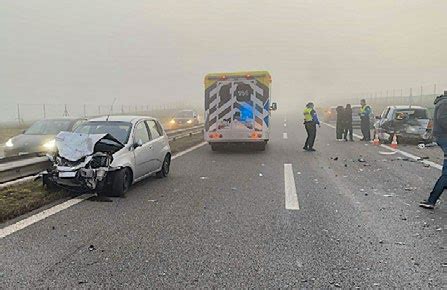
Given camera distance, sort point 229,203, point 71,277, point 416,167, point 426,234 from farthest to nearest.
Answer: point 416,167, point 229,203, point 426,234, point 71,277

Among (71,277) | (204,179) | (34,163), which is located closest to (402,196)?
(204,179)

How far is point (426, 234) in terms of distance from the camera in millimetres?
5098

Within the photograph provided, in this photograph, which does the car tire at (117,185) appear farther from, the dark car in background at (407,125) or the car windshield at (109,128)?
the dark car in background at (407,125)

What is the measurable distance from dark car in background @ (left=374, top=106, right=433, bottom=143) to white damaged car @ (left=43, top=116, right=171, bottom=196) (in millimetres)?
12431

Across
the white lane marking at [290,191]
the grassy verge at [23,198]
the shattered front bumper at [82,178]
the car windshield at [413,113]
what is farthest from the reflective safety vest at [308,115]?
the grassy verge at [23,198]

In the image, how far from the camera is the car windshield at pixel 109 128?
8047 mm

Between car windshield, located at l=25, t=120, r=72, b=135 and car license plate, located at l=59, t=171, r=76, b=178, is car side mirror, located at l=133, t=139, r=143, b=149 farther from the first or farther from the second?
car windshield, located at l=25, t=120, r=72, b=135

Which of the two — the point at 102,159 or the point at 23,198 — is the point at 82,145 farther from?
the point at 23,198

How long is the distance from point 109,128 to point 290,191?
4.13m

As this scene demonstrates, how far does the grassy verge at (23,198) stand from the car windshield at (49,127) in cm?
535

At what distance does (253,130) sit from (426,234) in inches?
364

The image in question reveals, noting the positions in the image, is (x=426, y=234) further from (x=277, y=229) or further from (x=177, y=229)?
(x=177, y=229)

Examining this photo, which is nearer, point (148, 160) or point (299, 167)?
point (148, 160)

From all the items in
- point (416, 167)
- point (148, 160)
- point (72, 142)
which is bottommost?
point (416, 167)
